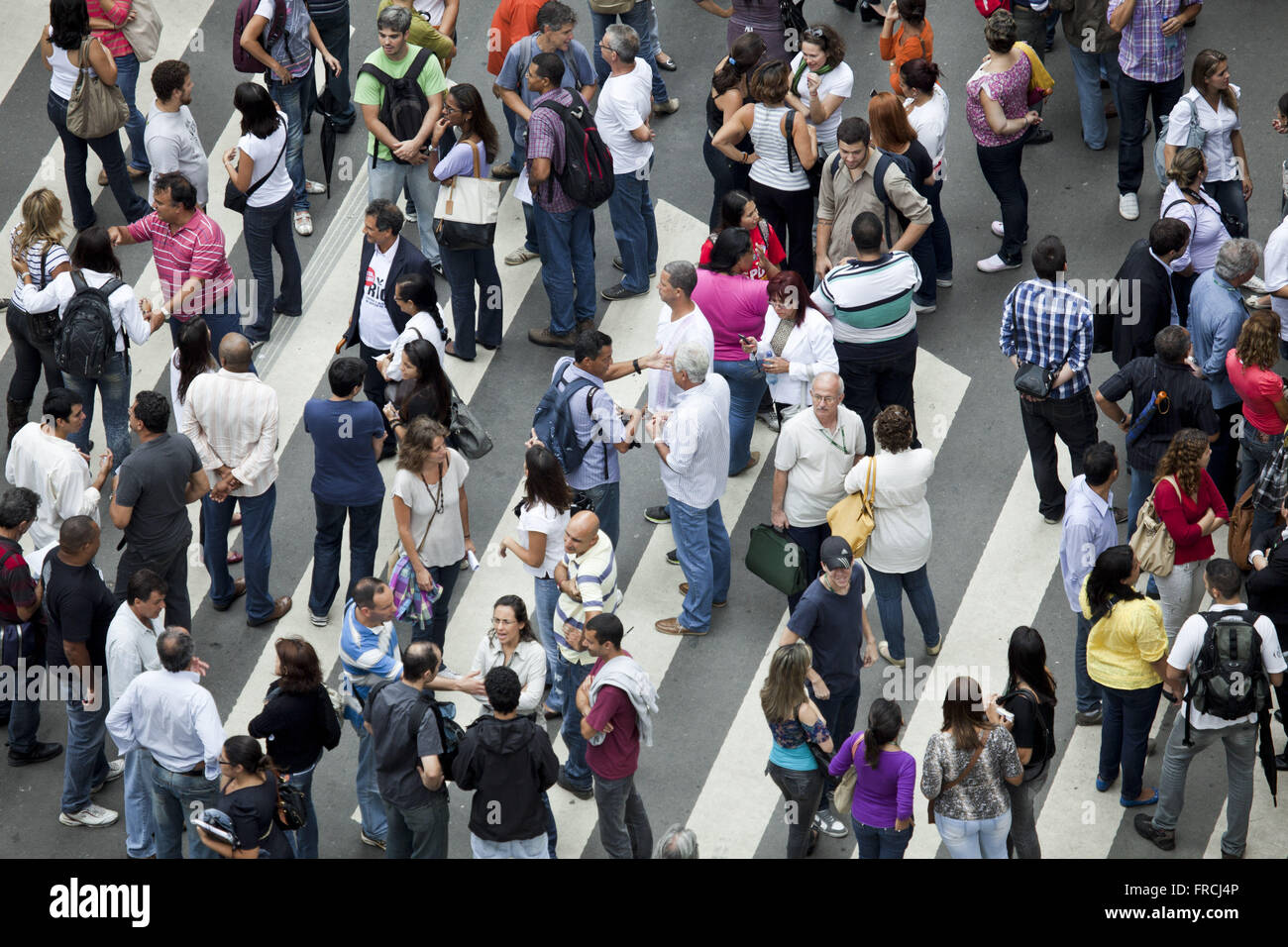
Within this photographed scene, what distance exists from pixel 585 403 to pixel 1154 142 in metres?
5.00

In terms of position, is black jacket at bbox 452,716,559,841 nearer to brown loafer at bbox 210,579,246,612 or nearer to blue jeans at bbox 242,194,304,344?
brown loafer at bbox 210,579,246,612

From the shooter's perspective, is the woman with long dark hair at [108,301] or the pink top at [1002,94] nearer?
the woman with long dark hair at [108,301]

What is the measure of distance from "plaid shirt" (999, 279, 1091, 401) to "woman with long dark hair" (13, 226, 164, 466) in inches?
201

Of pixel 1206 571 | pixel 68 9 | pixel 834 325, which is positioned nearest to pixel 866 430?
pixel 834 325

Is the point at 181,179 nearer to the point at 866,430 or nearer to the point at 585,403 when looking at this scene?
the point at 585,403

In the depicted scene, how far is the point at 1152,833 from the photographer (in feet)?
30.8

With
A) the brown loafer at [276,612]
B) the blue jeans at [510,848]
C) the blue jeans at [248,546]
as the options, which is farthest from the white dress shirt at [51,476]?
the blue jeans at [510,848]

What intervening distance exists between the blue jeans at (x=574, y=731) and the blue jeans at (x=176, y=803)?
1856mm

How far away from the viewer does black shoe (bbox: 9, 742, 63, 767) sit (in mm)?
10086

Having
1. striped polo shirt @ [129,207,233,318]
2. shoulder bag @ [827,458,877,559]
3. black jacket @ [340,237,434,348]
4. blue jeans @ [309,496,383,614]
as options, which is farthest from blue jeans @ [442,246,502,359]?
shoulder bag @ [827,458,877,559]

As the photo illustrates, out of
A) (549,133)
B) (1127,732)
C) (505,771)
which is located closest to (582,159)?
(549,133)

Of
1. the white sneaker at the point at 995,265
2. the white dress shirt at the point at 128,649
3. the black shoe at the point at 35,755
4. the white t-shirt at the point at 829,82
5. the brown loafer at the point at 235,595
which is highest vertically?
the white t-shirt at the point at 829,82

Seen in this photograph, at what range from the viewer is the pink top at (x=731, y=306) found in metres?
10.4

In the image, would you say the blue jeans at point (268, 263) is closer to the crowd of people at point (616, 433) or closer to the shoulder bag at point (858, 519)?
the crowd of people at point (616, 433)
